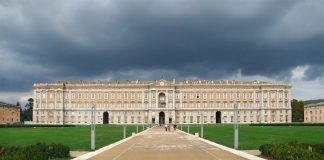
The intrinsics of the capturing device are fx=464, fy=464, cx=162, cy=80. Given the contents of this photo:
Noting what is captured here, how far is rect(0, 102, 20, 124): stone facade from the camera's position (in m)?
131

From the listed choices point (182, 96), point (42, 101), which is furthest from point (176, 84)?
point (42, 101)

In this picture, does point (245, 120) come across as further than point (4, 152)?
Yes

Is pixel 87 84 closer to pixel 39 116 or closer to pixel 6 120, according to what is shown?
pixel 39 116

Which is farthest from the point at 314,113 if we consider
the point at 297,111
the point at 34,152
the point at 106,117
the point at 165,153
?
the point at 34,152

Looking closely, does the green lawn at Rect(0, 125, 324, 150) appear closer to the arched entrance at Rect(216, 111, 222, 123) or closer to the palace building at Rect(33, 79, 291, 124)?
the palace building at Rect(33, 79, 291, 124)

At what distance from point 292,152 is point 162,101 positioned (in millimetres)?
120830

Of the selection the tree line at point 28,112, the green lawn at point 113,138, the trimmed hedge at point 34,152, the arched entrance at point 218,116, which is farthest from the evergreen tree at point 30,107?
the trimmed hedge at point 34,152

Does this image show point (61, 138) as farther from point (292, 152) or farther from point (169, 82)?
point (169, 82)

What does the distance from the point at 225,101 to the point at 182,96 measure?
12.9 metres

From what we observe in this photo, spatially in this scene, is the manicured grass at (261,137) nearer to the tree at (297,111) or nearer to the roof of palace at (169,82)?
the roof of palace at (169,82)

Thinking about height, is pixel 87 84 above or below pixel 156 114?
above

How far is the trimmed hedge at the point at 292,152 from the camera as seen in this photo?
17230mm

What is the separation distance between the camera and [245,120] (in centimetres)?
13875

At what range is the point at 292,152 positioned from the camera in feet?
→ 61.0
